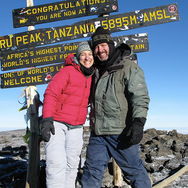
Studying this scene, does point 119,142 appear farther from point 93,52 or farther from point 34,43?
point 34,43

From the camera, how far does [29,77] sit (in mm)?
4891

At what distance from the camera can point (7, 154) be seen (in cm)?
860

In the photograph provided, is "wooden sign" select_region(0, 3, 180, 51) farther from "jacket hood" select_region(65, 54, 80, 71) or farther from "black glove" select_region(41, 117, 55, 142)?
"black glove" select_region(41, 117, 55, 142)

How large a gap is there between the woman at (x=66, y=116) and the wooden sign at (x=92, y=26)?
5.17 ft

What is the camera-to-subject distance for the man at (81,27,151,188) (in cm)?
274

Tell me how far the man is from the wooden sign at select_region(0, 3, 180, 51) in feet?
5.93

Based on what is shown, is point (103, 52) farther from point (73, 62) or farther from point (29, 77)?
point (29, 77)

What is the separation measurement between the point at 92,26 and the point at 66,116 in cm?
248

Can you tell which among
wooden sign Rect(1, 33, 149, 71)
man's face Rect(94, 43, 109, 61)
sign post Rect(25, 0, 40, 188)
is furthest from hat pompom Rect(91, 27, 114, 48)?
sign post Rect(25, 0, 40, 188)

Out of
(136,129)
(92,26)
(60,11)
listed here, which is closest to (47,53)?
(60,11)

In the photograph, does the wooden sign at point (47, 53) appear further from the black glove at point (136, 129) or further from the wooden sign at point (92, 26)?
the black glove at point (136, 129)

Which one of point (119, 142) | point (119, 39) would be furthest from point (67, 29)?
point (119, 142)

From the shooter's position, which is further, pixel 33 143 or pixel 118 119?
pixel 33 143

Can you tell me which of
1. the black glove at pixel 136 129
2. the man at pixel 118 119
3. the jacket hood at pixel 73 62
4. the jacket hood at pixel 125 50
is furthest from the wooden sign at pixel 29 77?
the black glove at pixel 136 129
